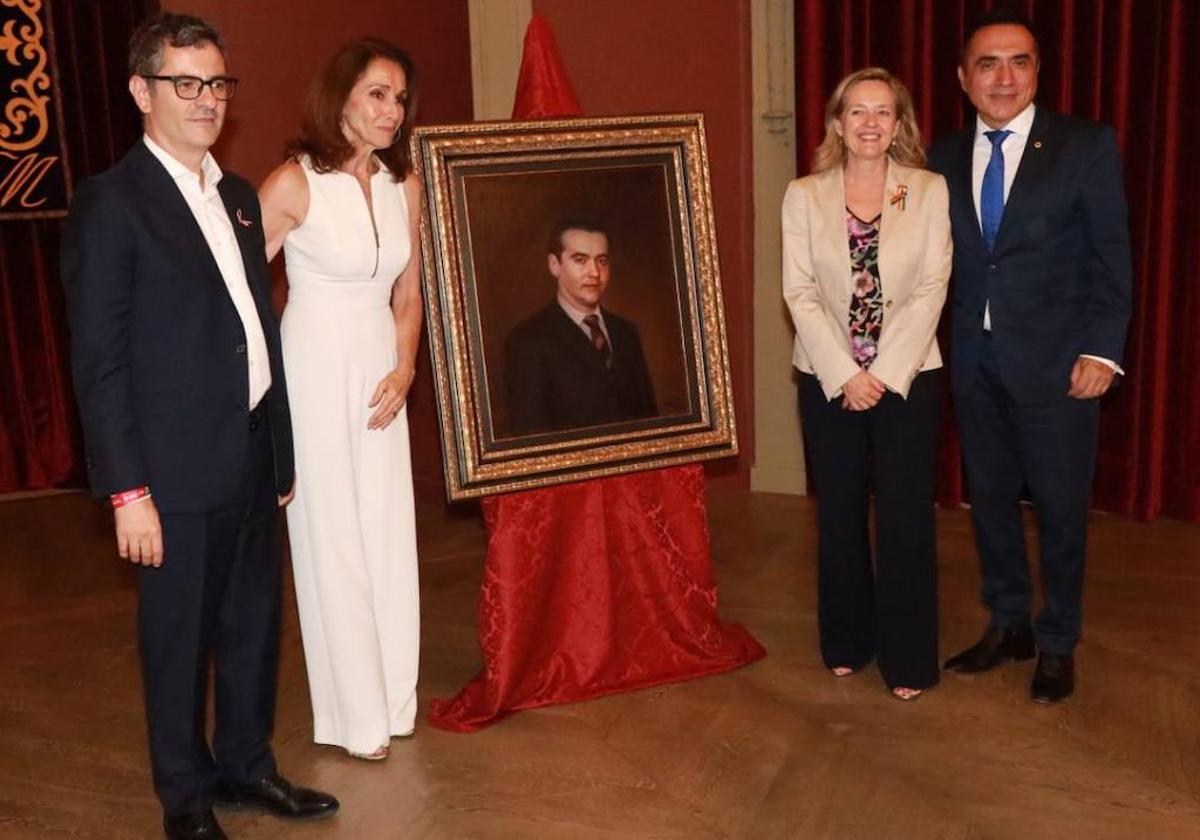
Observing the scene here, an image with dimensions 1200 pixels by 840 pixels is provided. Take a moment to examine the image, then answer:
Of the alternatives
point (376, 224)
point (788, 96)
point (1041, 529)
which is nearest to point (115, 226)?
point (376, 224)

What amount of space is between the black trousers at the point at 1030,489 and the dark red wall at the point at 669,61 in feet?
6.48

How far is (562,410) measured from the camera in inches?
150

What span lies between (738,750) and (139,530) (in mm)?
1699

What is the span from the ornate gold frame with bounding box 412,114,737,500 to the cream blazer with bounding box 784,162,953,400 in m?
0.27

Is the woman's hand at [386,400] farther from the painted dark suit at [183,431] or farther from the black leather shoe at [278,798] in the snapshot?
the black leather shoe at [278,798]

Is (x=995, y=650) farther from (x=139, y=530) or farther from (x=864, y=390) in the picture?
(x=139, y=530)

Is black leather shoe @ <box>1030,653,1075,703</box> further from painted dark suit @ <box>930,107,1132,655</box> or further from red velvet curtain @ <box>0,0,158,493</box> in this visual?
red velvet curtain @ <box>0,0,158,493</box>

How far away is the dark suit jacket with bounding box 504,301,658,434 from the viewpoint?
12.4 ft

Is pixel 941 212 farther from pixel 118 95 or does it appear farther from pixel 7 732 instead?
pixel 118 95

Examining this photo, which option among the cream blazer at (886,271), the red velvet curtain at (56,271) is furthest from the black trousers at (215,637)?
the red velvet curtain at (56,271)

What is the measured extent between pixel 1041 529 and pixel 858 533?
53 cm

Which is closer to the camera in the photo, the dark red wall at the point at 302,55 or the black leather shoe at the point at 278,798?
the black leather shoe at the point at 278,798

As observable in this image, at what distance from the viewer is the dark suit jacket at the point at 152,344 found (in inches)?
112

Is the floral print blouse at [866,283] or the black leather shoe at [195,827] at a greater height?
the floral print blouse at [866,283]
